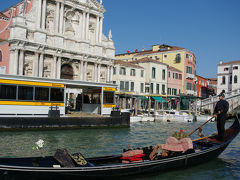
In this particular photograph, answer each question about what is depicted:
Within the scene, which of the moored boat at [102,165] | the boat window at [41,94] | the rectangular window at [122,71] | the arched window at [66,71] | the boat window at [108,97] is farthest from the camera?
the rectangular window at [122,71]

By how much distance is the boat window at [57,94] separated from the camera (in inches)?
707

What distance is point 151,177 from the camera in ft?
26.8

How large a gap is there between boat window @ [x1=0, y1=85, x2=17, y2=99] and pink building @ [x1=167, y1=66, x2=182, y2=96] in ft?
108

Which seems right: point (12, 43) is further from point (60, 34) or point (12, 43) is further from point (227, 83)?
point (227, 83)

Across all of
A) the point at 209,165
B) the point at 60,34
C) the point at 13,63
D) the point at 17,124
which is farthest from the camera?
the point at 60,34

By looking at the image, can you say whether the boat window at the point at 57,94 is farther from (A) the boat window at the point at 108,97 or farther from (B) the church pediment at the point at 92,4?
(B) the church pediment at the point at 92,4

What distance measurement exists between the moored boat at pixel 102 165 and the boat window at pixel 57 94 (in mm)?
10980

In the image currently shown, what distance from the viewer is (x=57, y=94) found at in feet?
59.8

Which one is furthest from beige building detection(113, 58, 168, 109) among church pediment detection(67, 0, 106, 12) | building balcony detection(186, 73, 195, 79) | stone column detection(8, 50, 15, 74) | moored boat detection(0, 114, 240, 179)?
moored boat detection(0, 114, 240, 179)

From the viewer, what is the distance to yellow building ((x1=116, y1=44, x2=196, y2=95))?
4800cm

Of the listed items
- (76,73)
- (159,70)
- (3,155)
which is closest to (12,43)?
(76,73)

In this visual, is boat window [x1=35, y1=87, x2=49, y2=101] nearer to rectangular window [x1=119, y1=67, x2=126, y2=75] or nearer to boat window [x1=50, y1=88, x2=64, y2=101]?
boat window [x1=50, y1=88, x2=64, y2=101]

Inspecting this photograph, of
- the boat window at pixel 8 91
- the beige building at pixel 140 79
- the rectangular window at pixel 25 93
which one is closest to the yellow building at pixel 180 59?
the beige building at pixel 140 79

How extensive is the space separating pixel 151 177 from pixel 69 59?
23.1 metres
